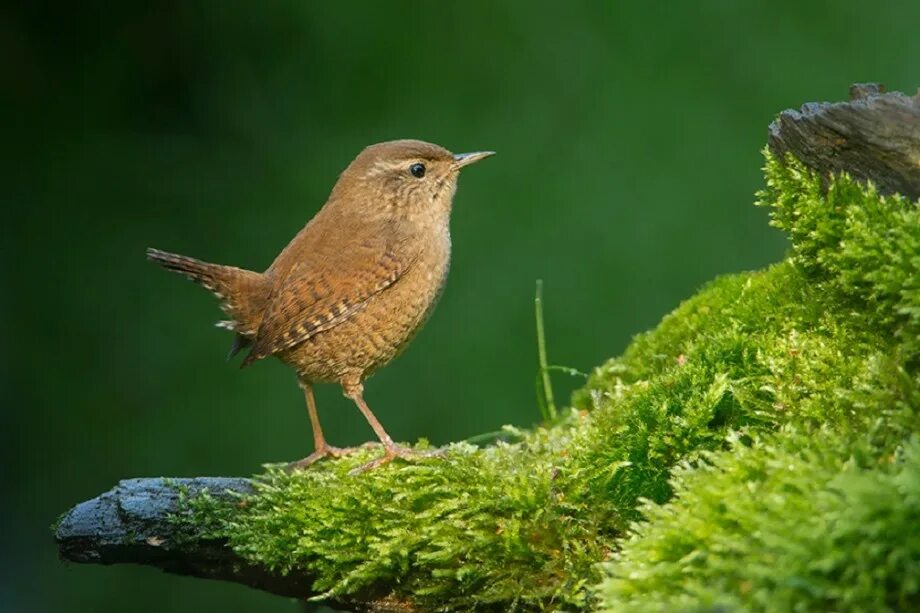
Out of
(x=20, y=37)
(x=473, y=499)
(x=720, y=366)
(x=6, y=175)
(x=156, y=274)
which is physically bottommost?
(x=473, y=499)

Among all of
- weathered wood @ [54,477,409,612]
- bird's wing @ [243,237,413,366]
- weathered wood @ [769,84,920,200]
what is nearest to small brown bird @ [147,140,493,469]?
bird's wing @ [243,237,413,366]

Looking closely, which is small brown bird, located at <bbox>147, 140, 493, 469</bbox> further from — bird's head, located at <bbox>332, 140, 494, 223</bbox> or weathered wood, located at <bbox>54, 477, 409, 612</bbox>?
weathered wood, located at <bbox>54, 477, 409, 612</bbox>

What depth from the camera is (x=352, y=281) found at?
12.2 feet

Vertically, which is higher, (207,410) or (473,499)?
(207,410)

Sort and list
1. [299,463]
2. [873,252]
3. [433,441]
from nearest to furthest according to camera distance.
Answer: [873,252] < [299,463] < [433,441]

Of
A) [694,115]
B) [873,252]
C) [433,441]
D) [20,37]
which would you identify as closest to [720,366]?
[873,252]

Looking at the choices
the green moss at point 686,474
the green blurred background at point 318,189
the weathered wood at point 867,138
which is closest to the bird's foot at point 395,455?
the green moss at point 686,474

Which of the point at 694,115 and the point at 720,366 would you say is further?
the point at 694,115

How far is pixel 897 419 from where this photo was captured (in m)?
2.11

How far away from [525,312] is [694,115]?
1.57m

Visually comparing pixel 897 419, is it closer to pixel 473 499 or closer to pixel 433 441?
pixel 473 499

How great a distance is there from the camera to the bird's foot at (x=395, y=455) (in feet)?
10.6

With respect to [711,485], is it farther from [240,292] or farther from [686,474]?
[240,292]

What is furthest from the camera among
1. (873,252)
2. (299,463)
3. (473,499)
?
(299,463)
